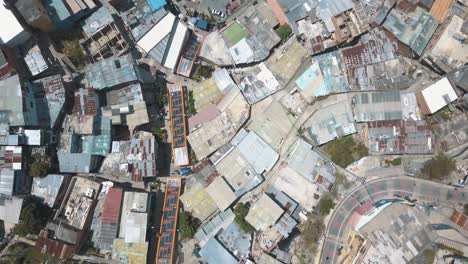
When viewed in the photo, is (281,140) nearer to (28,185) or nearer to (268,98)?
(268,98)

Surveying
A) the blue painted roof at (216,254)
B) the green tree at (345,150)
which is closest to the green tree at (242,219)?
the blue painted roof at (216,254)

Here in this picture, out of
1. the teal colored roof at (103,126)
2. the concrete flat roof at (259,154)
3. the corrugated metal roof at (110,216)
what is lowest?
the concrete flat roof at (259,154)

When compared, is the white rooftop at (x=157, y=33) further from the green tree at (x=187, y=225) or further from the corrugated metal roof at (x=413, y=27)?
the corrugated metal roof at (x=413, y=27)

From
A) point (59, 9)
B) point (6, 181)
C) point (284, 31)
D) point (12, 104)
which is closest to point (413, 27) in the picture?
point (284, 31)

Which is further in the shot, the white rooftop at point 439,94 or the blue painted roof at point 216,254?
the white rooftop at point 439,94

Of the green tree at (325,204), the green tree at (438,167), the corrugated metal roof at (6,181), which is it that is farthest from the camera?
the green tree at (438,167)

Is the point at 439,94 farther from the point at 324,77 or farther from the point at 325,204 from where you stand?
the point at 325,204

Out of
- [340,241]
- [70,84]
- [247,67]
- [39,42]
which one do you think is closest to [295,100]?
[247,67]
